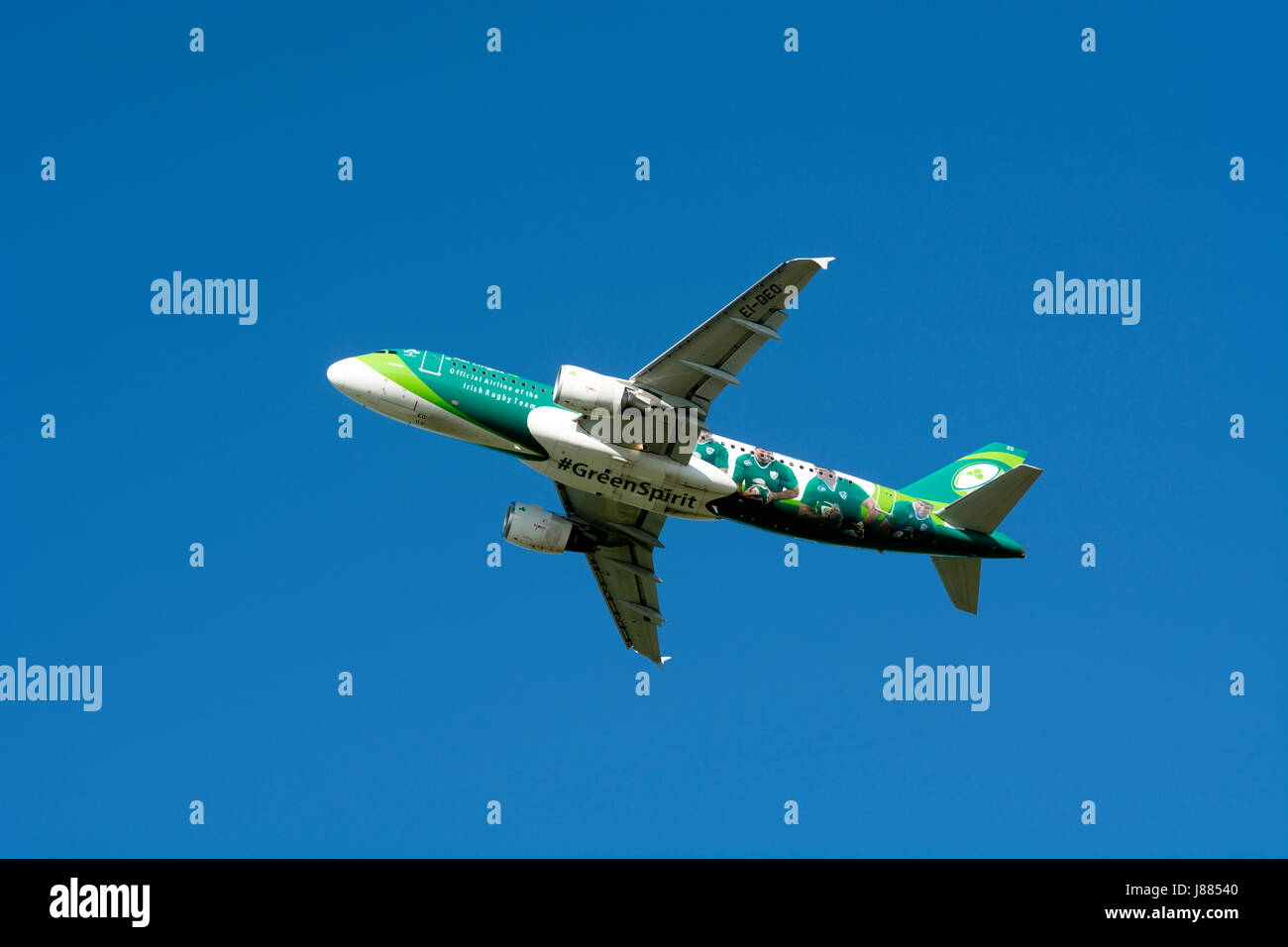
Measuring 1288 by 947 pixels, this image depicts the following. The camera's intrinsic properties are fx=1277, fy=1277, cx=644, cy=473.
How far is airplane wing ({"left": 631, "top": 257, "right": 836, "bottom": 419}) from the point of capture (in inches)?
1882

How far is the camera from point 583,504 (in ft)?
199

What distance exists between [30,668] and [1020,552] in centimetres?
4365

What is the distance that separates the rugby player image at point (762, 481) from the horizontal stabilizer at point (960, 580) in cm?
821

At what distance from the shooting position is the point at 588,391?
165ft

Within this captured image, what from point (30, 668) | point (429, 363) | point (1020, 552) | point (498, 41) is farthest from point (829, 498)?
point (30, 668)

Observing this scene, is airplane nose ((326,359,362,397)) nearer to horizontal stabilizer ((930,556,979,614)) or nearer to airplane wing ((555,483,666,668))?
airplane wing ((555,483,666,668))

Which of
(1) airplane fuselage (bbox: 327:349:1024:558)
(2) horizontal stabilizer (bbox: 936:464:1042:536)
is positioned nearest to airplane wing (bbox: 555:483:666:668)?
(1) airplane fuselage (bbox: 327:349:1024:558)

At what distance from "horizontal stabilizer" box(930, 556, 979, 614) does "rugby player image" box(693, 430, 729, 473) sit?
10913 mm

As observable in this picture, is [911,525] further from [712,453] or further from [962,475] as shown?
[712,453]

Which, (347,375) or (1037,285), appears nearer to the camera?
(347,375)

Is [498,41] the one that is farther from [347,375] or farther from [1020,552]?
[1020,552]

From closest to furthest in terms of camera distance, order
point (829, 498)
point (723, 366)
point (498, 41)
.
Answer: point (723, 366) → point (829, 498) → point (498, 41)

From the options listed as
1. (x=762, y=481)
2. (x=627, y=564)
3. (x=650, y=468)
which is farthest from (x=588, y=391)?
(x=627, y=564)

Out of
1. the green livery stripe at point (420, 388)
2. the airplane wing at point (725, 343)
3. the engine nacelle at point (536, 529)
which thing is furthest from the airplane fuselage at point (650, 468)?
the engine nacelle at point (536, 529)
